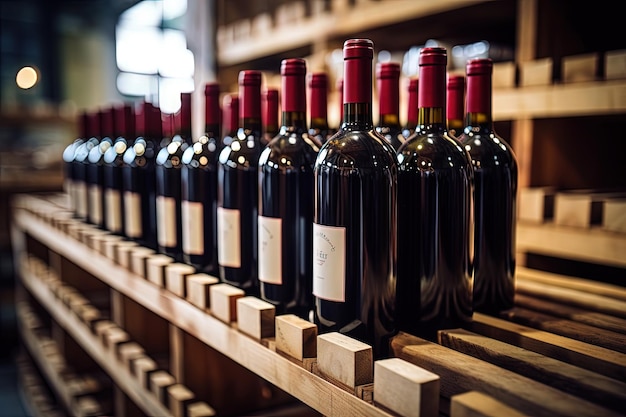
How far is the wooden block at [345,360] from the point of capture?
67 cm

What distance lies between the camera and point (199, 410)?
1.12 metres

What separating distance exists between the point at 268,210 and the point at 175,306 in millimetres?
338

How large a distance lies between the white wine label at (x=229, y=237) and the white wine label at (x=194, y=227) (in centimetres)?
11

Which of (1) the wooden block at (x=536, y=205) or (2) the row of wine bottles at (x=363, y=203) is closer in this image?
(2) the row of wine bottles at (x=363, y=203)

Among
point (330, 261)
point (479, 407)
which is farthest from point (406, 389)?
point (330, 261)

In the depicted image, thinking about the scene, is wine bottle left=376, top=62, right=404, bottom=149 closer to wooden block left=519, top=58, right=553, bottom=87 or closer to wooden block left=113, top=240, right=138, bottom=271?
wooden block left=519, top=58, right=553, bottom=87

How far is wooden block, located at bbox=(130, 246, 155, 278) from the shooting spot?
1264 millimetres

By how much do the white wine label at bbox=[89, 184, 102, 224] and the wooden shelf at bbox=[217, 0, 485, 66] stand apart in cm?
87

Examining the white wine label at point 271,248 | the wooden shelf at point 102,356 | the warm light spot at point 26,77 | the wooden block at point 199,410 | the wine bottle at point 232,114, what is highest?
the warm light spot at point 26,77

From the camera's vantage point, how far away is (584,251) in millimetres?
1244

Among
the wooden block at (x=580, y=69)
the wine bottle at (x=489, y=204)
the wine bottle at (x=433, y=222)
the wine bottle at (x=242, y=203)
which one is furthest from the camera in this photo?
the wooden block at (x=580, y=69)

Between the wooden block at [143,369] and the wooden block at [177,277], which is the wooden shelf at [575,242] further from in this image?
the wooden block at [143,369]

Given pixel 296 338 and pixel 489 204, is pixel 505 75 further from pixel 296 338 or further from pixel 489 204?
pixel 296 338

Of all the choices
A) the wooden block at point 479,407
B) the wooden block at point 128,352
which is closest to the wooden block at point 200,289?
the wooden block at point 128,352
